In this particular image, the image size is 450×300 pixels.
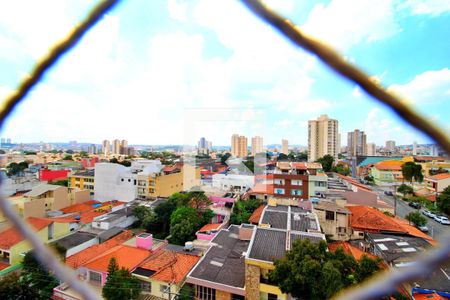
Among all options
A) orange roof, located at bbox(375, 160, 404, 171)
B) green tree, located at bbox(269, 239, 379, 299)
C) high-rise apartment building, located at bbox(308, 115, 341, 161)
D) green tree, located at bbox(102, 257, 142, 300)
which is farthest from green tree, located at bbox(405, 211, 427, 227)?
high-rise apartment building, located at bbox(308, 115, 341, 161)

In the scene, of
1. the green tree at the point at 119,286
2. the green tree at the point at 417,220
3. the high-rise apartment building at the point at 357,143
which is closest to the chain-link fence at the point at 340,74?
the green tree at the point at 119,286

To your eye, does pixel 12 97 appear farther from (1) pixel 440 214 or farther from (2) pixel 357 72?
(1) pixel 440 214

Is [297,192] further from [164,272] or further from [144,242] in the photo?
[164,272]

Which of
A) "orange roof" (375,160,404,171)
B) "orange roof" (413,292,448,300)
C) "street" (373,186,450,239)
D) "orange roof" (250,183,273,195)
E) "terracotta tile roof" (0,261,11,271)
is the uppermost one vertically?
"orange roof" (375,160,404,171)

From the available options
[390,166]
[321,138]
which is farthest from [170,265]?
[321,138]

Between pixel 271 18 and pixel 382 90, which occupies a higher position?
pixel 271 18

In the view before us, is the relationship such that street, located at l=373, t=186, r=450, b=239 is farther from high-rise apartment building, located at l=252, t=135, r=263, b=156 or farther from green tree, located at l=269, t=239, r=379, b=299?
high-rise apartment building, located at l=252, t=135, r=263, b=156

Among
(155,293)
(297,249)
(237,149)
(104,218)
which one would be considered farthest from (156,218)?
(237,149)
